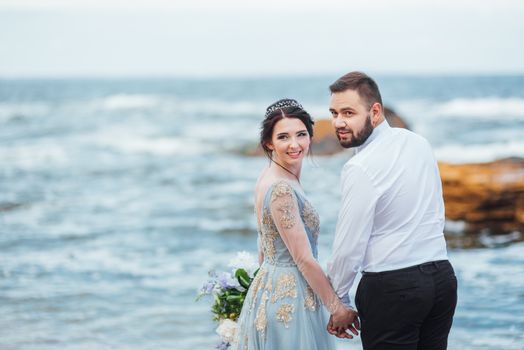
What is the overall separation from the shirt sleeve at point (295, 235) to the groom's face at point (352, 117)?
1.48 ft

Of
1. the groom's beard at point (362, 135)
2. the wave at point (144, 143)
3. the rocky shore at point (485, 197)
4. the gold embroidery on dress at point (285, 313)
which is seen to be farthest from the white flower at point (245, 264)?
the wave at point (144, 143)

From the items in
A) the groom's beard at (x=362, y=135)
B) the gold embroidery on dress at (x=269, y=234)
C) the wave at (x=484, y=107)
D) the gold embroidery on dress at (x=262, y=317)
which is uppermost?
the wave at (x=484, y=107)

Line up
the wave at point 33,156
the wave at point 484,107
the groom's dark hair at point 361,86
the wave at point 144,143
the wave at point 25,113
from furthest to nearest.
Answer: the wave at point 25,113
the wave at point 484,107
the wave at point 144,143
the wave at point 33,156
the groom's dark hair at point 361,86

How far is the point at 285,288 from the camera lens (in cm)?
373

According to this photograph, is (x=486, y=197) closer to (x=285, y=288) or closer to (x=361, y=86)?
(x=285, y=288)

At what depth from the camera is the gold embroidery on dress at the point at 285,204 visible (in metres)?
3.62

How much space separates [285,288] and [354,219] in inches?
27.8

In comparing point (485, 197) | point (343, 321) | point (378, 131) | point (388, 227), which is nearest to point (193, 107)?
point (485, 197)

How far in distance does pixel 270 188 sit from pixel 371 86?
2.38 ft

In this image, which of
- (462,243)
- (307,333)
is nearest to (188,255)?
(462,243)

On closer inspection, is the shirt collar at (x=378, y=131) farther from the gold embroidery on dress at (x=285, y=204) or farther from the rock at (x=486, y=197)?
the rock at (x=486, y=197)

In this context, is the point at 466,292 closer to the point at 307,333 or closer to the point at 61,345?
the point at 61,345

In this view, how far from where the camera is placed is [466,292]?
8328mm

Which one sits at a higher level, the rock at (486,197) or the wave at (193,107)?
the wave at (193,107)
